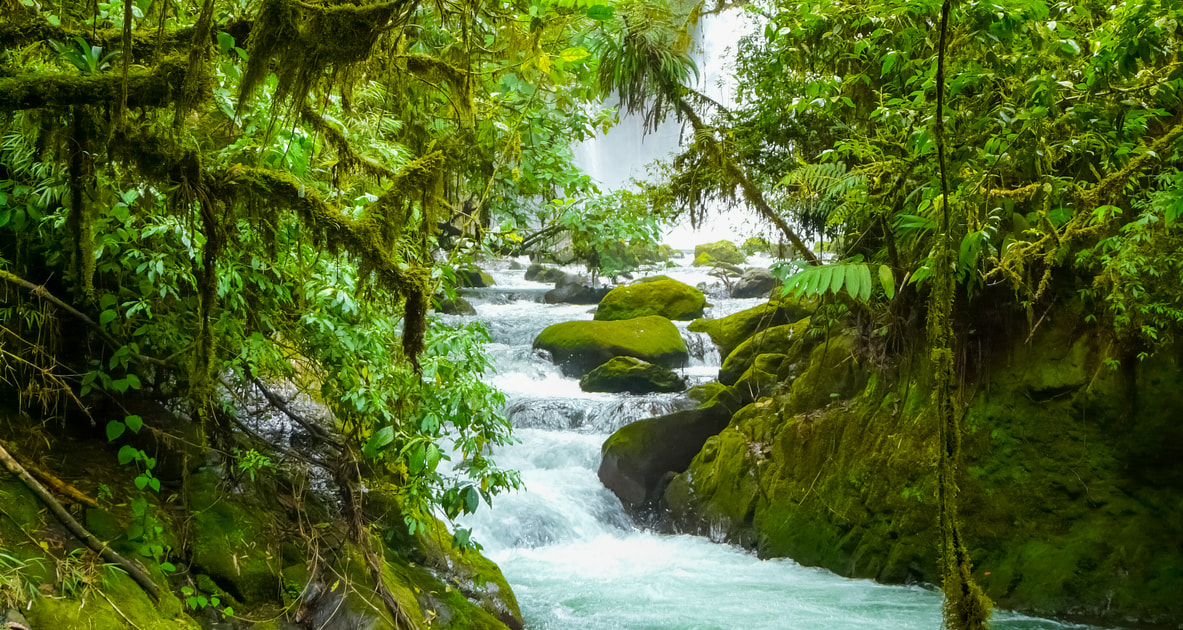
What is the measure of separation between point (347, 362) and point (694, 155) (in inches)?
160

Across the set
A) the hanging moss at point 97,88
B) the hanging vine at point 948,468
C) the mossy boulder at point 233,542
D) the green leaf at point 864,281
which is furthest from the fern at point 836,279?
the mossy boulder at point 233,542

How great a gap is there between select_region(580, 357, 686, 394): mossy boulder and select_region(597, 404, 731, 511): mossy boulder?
2439 mm

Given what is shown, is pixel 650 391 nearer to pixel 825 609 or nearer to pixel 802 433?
pixel 802 433

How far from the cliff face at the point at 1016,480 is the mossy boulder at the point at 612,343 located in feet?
17.3

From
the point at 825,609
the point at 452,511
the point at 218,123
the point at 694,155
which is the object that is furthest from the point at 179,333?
the point at 825,609

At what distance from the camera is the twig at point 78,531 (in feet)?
9.38

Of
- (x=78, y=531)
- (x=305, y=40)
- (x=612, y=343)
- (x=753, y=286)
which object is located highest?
(x=305, y=40)

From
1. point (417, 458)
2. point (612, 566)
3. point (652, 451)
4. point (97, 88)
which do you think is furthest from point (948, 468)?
point (652, 451)

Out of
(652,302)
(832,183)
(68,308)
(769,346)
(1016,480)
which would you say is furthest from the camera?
(652,302)

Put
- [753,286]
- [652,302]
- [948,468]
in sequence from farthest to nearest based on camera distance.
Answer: [753,286] < [652,302] < [948,468]

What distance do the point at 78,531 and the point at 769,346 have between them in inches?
333

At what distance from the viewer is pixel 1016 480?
5910 millimetres

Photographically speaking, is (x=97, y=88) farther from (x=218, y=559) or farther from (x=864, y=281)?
(x=864, y=281)

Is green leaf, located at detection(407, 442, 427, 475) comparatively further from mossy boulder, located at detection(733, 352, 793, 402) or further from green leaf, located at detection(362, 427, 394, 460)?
mossy boulder, located at detection(733, 352, 793, 402)
